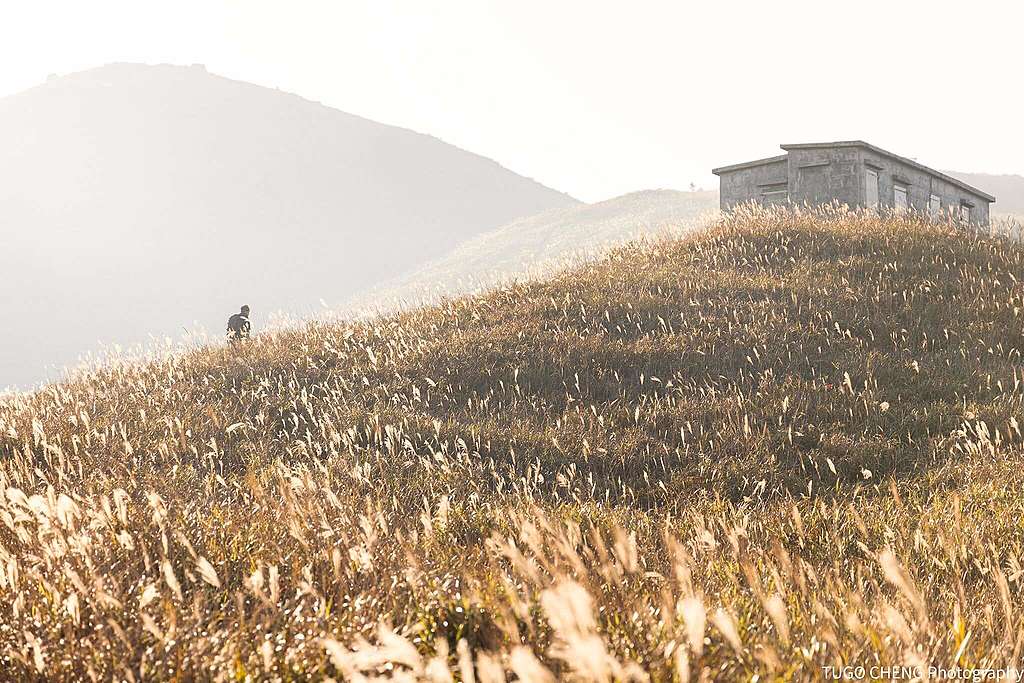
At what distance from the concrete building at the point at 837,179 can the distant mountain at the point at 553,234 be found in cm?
2023

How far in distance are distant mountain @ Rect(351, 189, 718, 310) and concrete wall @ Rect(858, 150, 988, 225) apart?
19332 mm

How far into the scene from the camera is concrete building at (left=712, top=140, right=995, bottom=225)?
21141 millimetres

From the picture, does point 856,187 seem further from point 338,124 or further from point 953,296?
point 338,124

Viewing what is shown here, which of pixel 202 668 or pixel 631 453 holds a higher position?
pixel 202 668

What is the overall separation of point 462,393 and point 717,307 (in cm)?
349

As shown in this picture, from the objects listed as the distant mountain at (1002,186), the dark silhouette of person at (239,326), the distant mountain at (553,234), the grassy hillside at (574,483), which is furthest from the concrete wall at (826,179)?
the distant mountain at (1002,186)

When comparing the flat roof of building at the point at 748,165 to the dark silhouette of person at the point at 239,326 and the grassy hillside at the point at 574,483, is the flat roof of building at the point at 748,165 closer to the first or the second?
the grassy hillside at the point at 574,483

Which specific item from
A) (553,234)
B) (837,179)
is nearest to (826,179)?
(837,179)

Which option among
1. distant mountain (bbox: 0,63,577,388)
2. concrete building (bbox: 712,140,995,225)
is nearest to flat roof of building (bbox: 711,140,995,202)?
concrete building (bbox: 712,140,995,225)

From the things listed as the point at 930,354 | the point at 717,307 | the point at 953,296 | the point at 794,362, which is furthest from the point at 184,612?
the point at 953,296

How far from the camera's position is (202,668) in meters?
2.04

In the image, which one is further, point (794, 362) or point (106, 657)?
point (794, 362)

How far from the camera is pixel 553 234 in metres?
58.2

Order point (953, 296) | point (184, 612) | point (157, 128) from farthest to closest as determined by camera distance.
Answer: point (157, 128) → point (953, 296) → point (184, 612)
